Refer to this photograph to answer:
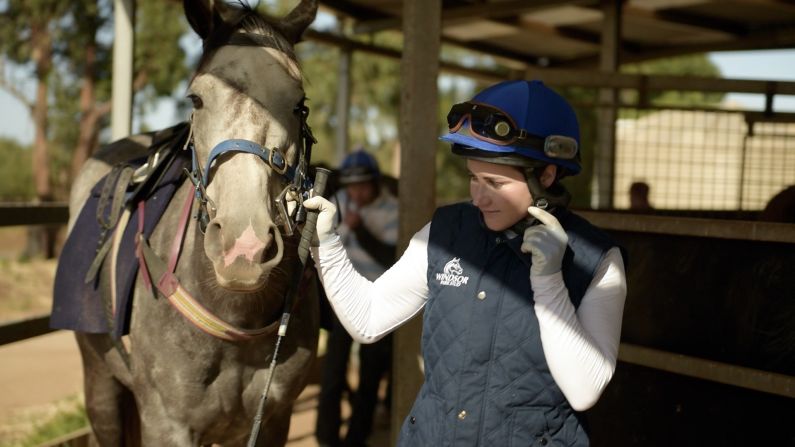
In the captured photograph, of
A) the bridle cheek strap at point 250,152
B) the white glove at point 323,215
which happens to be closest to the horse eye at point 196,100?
the bridle cheek strap at point 250,152

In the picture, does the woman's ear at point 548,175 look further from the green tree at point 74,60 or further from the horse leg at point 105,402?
the green tree at point 74,60

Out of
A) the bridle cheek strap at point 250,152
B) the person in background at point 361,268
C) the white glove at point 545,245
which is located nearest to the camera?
the white glove at point 545,245

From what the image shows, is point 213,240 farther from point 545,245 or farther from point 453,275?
point 545,245

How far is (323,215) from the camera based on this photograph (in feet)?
7.23

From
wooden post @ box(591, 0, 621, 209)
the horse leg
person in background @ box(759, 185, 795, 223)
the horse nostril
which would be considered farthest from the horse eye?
wooden post @ box(591, 0, 621, 209)

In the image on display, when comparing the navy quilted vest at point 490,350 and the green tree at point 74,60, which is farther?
the green tree at point 74,60

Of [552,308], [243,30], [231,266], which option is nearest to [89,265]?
[243,30]

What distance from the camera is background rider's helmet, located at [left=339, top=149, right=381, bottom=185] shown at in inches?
234

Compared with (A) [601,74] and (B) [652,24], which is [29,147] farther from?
(A) [601,74]

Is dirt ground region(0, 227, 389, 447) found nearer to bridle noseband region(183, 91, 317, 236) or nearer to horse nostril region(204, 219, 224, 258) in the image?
bridle noseband region(183, 91, 317, 236)

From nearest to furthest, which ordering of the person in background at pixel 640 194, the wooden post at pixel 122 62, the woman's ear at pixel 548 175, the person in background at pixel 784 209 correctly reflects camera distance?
the woman's ear at pixel 548 175
the person in background at pixel 784 209
the wooden post at pixel 122 62
the person in background at pixel 640 194

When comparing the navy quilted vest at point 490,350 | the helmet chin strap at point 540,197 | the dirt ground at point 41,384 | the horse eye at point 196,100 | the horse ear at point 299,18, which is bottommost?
the dirt ground at point 41,384

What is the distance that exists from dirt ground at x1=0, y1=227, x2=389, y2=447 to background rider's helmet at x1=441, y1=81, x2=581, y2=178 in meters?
4.18

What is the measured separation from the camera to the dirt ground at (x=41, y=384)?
625 cm
